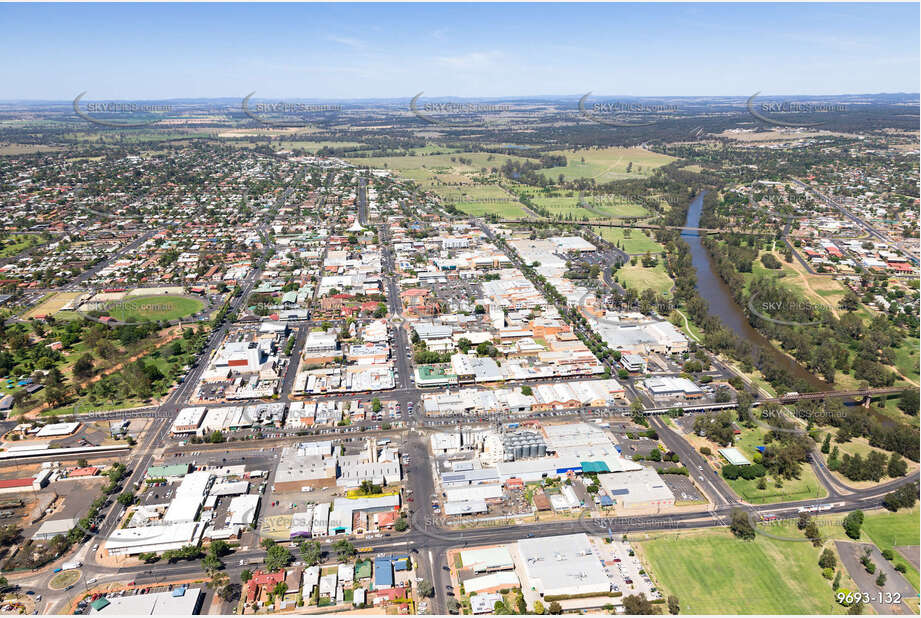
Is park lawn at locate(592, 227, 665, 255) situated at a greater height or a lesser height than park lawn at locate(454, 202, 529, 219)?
lesser

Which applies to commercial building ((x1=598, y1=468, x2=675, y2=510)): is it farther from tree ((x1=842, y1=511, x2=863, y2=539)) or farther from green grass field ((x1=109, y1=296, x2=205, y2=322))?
green grass field ((x1=109, y1=296, x2=205, y2=322))

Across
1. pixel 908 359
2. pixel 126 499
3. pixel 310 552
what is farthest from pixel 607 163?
pixel 126 499

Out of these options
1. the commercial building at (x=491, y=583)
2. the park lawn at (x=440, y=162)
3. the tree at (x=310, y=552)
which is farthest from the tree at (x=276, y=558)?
the park lawn at (x=440, y=162)

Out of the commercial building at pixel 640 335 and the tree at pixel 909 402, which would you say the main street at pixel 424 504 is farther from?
the commercial building at pixel 640 335

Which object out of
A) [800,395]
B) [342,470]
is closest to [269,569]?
[342,470]

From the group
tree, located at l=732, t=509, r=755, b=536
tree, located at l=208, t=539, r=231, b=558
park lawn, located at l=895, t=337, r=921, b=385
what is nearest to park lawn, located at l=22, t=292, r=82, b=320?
tree, located at l=208, t=539, r=231, b=558

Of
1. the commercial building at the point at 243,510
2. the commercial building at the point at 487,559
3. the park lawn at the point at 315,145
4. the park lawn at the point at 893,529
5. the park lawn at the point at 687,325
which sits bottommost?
the park lawn at the point at 893,529

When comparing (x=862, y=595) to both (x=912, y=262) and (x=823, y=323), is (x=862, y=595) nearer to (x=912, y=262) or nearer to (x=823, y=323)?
(x=823, y=323)

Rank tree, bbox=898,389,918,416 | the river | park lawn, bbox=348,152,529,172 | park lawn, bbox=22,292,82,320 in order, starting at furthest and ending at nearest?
1. park lawn, bbox=348,152,529,172
2. park lawn, bbox=22,292,82,320
3. the river
4. tree, bbox=898,389,918,416

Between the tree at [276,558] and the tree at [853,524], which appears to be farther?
the tree at [853,524]
